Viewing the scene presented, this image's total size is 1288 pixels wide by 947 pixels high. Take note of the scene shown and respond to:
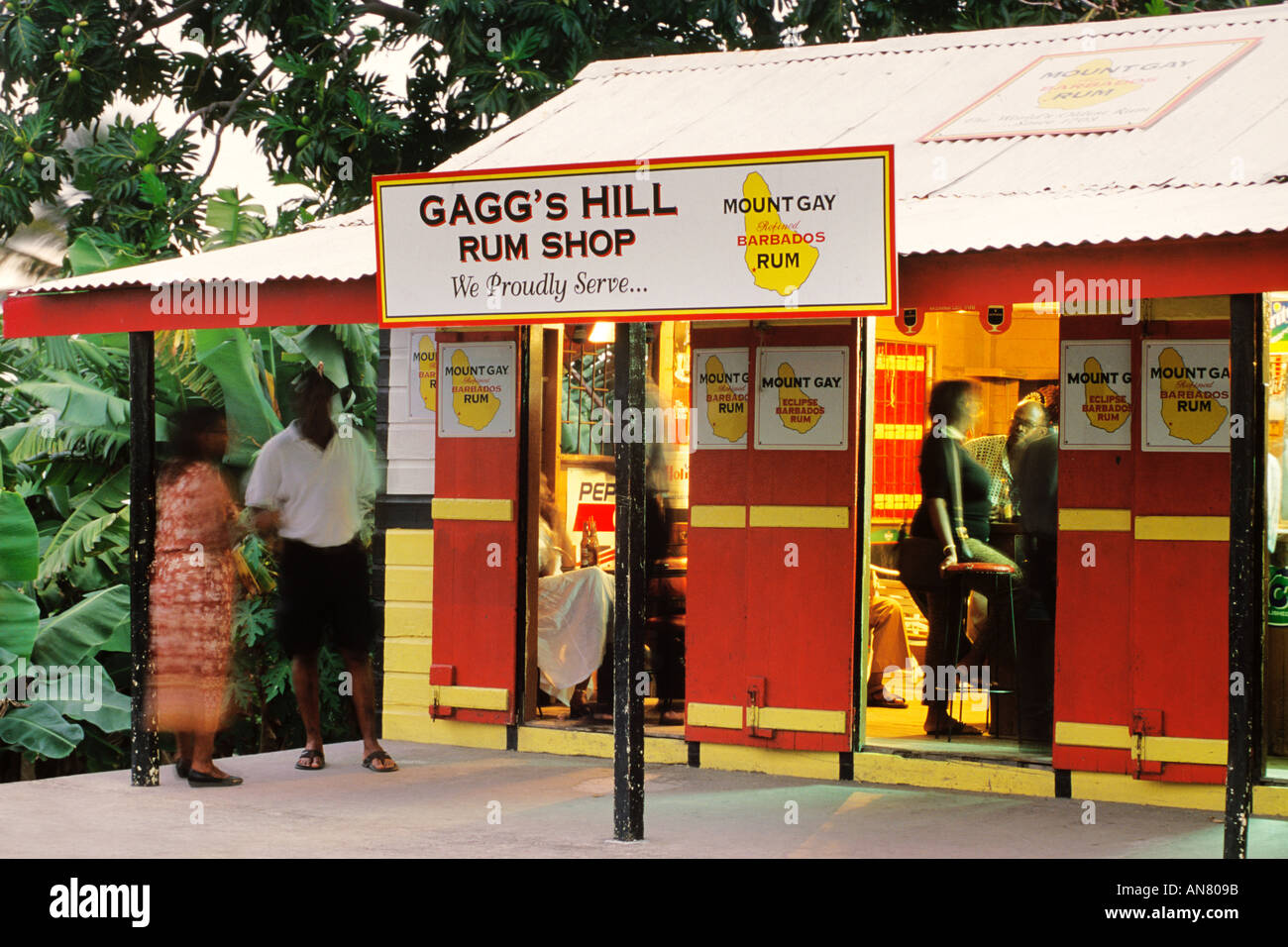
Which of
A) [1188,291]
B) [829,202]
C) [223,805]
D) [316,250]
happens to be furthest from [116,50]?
[1188,291]

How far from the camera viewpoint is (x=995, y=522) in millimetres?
10242

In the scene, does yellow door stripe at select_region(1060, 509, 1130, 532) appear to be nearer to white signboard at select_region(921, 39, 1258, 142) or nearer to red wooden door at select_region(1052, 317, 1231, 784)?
red wooden door at select_region(1052, 317, 1231, 784)

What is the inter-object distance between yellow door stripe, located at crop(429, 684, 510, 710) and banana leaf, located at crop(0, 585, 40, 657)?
2413 millimetres

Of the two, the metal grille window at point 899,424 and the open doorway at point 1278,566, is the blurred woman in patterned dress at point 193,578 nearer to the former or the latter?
the metal grille window at point 899,424

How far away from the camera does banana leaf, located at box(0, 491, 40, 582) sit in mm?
10188

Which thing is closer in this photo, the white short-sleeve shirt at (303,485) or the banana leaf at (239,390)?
the white short-sleeve shirt at (303,485)

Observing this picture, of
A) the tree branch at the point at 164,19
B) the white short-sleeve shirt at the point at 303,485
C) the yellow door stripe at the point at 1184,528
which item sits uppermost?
the tree branch at the point at 164,19

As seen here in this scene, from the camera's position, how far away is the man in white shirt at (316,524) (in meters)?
9.04

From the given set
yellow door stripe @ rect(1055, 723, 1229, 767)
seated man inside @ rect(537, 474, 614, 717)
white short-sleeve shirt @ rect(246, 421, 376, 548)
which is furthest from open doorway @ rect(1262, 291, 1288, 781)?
white short-sleeve shirt @ rect(246, 421, 376, 548)

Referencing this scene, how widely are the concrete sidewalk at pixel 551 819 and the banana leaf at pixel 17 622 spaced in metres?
1.50

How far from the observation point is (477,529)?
10.5 meters

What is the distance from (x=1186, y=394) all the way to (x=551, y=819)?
3.65m
